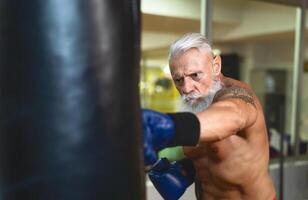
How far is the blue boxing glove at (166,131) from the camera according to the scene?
90 centimetres

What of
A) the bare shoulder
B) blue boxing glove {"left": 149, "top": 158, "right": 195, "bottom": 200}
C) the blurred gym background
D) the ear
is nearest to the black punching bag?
the bare shoulder

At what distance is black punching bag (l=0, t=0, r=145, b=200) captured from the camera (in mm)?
767

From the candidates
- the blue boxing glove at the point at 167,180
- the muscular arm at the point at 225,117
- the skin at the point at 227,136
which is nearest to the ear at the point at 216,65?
the skin at the point at 227,136

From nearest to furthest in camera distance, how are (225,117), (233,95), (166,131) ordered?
(166,131)
(225,117)
(233,95)

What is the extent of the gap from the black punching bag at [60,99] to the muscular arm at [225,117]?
27cm

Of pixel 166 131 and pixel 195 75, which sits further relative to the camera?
pixel 195 75

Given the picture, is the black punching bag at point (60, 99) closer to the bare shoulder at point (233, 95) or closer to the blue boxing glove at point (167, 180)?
the bare shoulder at point (233, 95)

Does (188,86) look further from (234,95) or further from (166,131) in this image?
(166,131)

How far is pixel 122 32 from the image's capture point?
2.67ft

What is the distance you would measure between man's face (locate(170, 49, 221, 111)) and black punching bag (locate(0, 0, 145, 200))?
1.81 ft

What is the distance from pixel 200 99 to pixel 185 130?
17.6 inches

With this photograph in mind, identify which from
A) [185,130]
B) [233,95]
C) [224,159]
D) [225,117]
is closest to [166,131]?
[185,130]

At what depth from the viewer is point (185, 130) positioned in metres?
0.94

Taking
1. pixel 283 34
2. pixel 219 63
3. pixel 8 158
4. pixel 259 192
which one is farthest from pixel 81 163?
pixel 283 34
